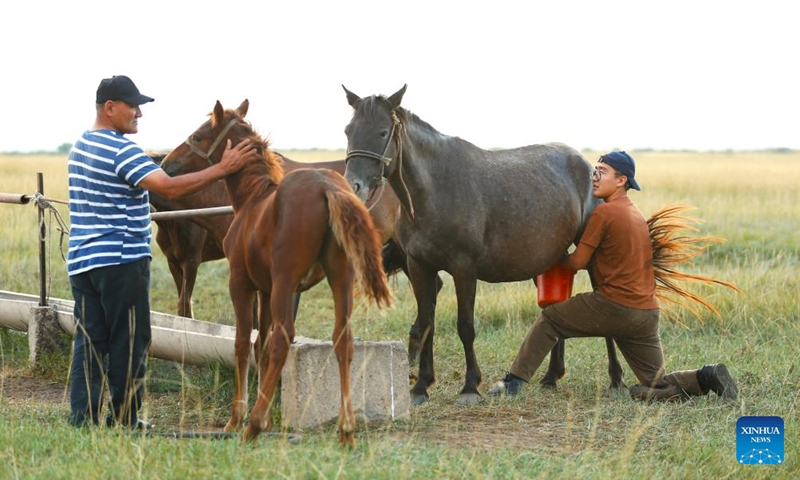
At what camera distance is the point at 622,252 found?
6625 millimetres

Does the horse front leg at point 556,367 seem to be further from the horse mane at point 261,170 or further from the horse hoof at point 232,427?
the horse mane at point 261,170

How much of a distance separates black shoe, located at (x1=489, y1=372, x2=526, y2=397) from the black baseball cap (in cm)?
308

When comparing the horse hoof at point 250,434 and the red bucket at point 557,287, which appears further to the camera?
the red bucket at point 557,287

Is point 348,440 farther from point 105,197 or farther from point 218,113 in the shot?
point 218,113

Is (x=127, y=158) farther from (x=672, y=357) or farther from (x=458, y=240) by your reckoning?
(x=672, y=357)

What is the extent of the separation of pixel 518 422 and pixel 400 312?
4280 millimetres

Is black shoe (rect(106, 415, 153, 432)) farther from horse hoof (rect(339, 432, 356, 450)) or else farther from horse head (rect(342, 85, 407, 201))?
horse head (rect(342, 85, 407, 201))

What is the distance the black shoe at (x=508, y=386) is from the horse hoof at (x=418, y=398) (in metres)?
0.45

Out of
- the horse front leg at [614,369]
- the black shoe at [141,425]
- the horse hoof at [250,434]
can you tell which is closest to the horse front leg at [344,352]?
the horse hoof at [250,434]

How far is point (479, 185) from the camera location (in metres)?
6.99

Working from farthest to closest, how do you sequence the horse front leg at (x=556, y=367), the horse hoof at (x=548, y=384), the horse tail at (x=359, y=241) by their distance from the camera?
the horse front leg at (x=556, y=367)
the horse hoof at (x=548, y=384)
the horse tail at (x=359, y=241)

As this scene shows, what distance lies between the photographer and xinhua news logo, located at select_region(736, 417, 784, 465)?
5.09 metres

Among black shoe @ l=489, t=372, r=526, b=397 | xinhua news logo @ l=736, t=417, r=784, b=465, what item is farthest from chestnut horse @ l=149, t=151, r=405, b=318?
xinhua news logo @ l=736, t=417, r=784, b=465

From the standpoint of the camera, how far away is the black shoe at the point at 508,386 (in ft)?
22.0
